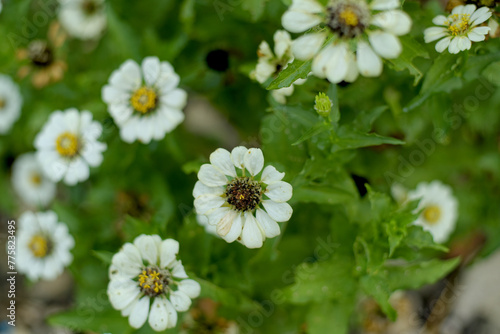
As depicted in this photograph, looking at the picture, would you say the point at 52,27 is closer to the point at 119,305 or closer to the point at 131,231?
the point at 131,231

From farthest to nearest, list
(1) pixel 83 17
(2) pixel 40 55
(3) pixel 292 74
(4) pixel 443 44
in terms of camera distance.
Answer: (1) pixel 83 17, (2) pixel 40 55, (4) pixel 443 44, (3) pixel 292 74

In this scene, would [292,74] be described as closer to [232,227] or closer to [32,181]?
[232,227]

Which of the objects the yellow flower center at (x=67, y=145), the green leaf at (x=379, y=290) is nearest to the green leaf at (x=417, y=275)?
the green leaf at (x=379, y=290)

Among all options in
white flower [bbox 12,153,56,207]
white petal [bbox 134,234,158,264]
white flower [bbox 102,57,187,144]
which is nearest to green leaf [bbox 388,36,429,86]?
white flower [bbox 102,57,187,144]

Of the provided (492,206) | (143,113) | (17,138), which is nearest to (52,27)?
(17,138)

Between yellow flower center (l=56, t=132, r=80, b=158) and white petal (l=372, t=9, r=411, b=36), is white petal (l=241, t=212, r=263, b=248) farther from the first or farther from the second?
yellow flower center (l=56, t=132, r=80, b=158)

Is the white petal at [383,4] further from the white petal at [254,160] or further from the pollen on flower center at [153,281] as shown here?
the pollen on flower center at [153,281]

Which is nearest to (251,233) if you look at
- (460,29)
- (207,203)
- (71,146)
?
(207,203)
